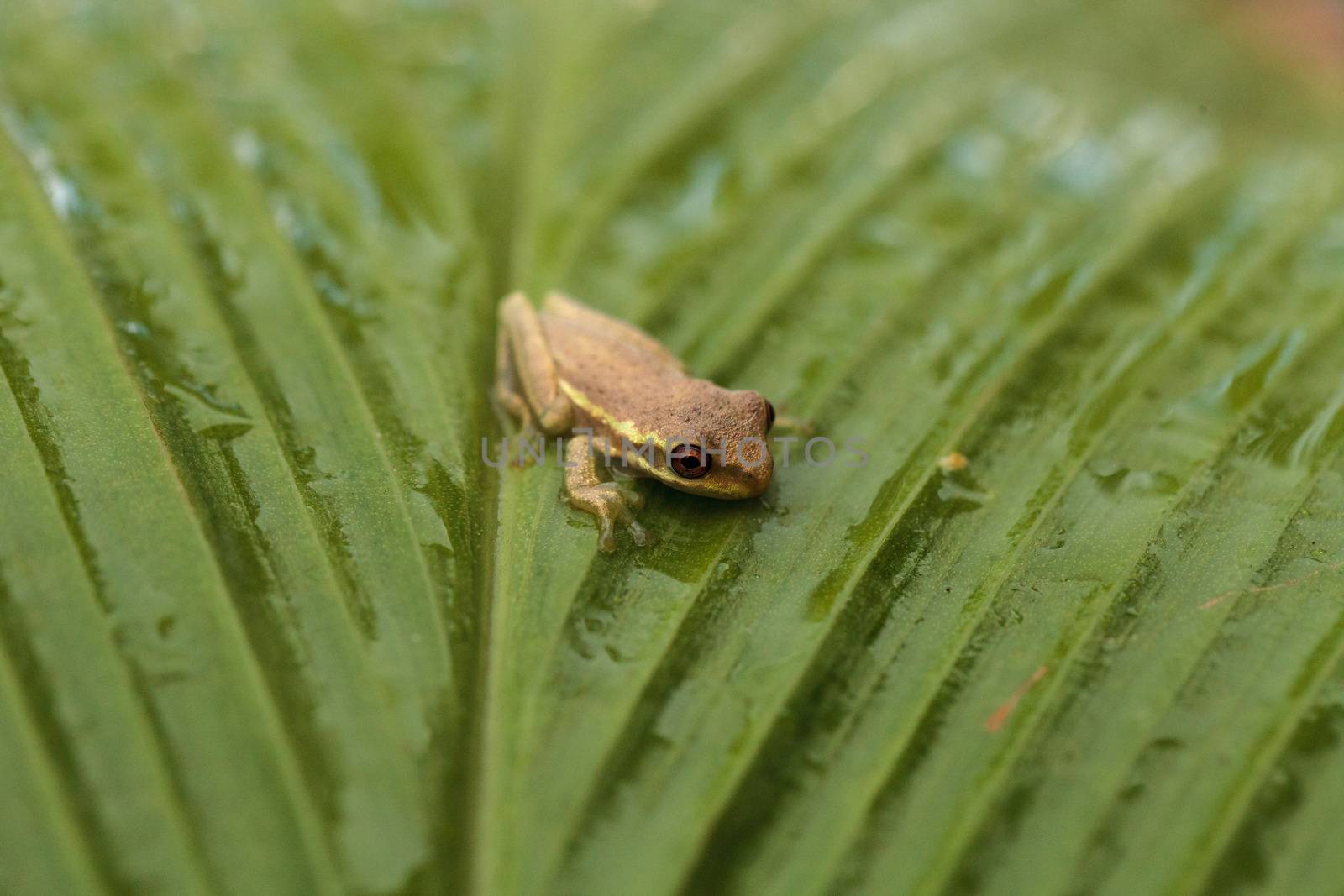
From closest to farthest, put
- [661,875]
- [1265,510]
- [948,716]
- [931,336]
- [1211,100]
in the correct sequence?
1. [661,875]
2. [948,716]
3. [1265,510]
4. [931,336]
5. [1211,100]

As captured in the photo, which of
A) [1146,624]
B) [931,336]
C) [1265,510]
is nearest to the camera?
[1146,624]

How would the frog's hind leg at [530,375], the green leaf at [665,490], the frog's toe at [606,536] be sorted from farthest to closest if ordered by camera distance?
the frog's hind leg at [530,375], the frog's toe at [606,536], the green leaf at [665,490]

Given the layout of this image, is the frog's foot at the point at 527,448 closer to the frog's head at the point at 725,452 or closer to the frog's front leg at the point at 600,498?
the frog's front leg at the point at 600,498

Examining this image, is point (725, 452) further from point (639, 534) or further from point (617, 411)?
point (617, 411)

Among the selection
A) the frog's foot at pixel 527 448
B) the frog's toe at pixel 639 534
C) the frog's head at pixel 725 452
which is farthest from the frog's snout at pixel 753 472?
the frog's foot at pixel 527 448

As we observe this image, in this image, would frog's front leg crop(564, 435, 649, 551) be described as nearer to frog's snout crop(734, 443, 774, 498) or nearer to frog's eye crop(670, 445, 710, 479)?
frog's eye crop(670, 445, 710, 479)

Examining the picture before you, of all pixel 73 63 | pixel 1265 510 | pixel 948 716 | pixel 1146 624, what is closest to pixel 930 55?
pixel 1265 510

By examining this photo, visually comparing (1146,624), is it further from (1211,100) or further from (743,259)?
(1211,100)

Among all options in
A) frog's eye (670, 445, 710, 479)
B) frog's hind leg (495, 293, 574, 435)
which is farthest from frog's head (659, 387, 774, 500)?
frog's hind leg (495, 293, 574, 435)
